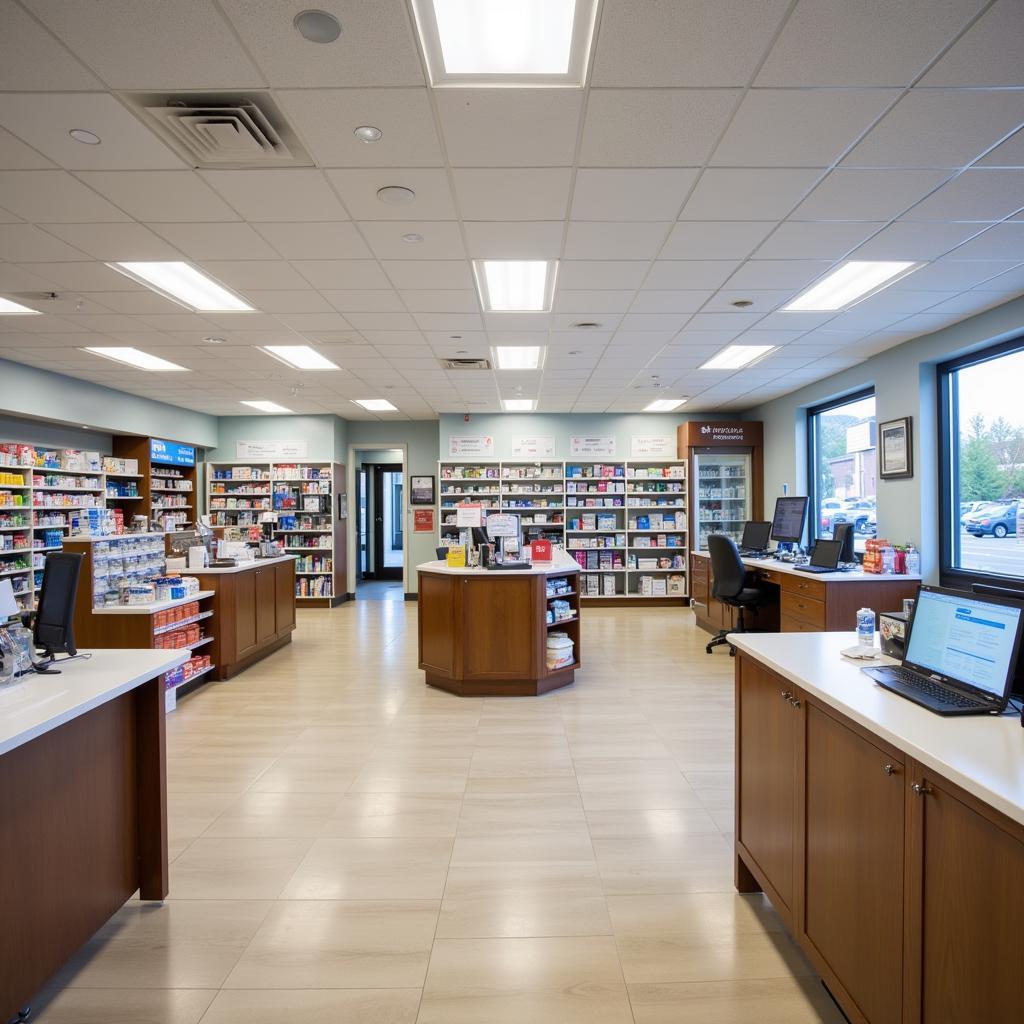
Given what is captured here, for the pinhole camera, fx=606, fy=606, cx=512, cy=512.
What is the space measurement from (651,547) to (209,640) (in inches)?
271

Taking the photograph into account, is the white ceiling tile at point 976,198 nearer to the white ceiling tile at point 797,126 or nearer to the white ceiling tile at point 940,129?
the white ceiling tile at point 940,129

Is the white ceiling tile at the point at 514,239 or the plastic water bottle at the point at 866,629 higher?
the white ceiling tile at the point at 514,239

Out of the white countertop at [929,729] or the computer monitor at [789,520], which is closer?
the white countertop at [929,729]

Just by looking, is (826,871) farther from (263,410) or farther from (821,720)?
(263,410)

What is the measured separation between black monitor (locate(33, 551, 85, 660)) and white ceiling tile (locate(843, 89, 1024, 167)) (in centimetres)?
371

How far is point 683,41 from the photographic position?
2064 millimetres

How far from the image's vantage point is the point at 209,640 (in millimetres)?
5574

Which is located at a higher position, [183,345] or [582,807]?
[183,345]

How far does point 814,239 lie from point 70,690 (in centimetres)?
424

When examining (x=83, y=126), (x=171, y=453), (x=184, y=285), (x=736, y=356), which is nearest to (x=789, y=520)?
(x=736, y=356)

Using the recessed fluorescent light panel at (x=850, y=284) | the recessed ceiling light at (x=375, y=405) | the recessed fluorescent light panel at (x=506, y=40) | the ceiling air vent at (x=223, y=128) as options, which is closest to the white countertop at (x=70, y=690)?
the ceiling air vent at (x=223, y=128)

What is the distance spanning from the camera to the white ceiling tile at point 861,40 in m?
1.94

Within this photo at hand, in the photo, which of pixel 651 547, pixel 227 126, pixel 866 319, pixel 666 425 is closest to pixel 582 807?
pixel 227 126

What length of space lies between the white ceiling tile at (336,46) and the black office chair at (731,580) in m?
5.31
